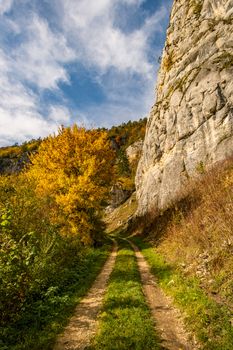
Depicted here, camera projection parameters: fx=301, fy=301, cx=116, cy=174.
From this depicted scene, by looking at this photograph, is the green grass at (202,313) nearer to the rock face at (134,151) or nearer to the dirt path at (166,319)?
the dirt path at (166,319)

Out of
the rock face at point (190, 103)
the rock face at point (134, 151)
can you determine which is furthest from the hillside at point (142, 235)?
the rock face at point (134, 151)

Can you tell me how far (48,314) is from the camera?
34.6 feet

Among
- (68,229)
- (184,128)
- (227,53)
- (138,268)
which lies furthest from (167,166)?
(138,268)

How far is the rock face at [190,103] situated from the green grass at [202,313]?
53.1 ft

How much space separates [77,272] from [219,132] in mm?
20313

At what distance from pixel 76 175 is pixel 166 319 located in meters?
18.7

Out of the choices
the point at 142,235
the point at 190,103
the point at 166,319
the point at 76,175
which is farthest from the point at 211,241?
the point at 190,103

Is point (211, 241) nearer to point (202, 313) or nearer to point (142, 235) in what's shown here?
point (202, 313)

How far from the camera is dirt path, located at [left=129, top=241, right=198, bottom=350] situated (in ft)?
27.2

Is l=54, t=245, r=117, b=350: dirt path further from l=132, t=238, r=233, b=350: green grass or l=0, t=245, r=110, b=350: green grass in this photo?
l=132, t=238, r=233, b=350: green grass

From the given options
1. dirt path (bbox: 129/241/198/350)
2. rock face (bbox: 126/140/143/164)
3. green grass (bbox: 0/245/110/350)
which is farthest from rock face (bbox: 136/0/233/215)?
rock face (bbox: 126/140/143/164)

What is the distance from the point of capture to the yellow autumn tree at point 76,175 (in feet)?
81.1

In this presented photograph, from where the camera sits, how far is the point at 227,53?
3441cm

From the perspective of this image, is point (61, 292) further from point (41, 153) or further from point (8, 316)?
point (41, 153)
